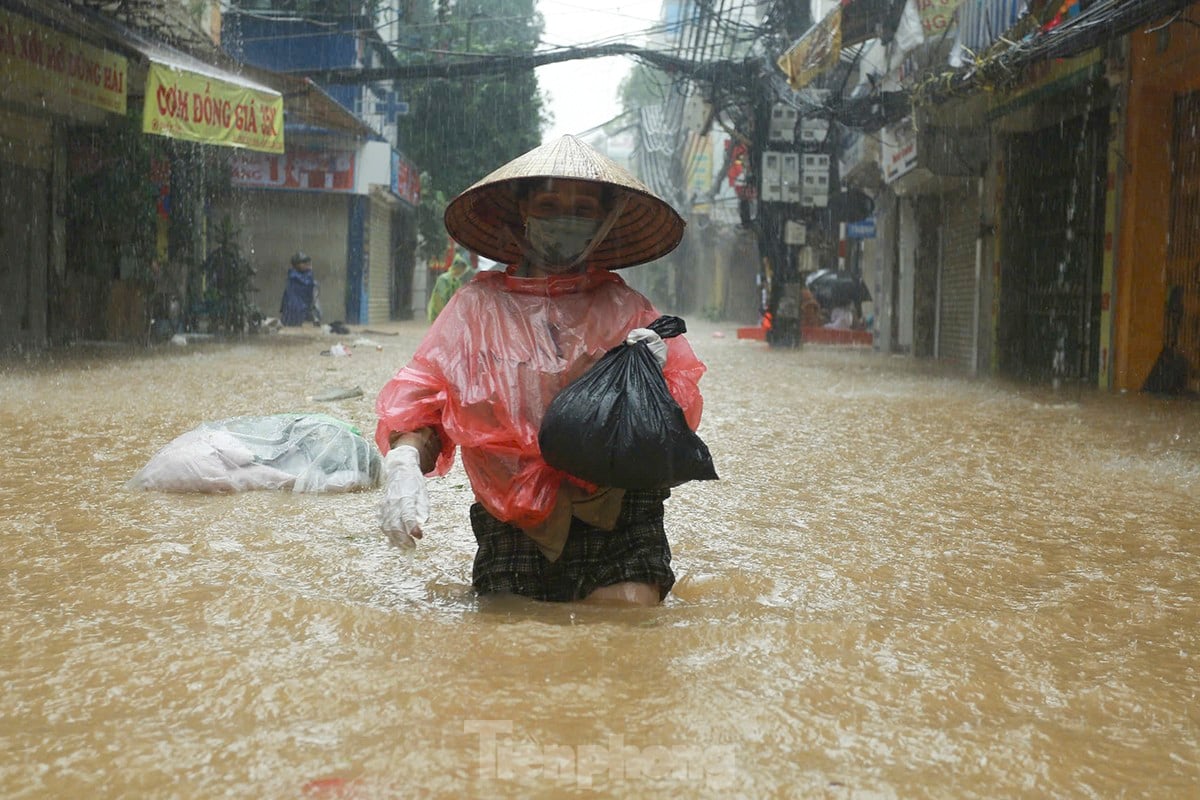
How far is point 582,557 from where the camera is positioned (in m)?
3.00

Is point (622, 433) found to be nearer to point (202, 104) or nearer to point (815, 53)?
point (202, 104)

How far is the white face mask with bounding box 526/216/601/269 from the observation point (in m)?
2.95

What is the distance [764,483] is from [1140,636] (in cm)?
293

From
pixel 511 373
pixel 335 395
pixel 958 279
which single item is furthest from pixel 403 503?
pixel 958 279

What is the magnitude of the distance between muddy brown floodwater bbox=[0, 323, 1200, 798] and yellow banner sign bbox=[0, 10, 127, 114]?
5.79 meters

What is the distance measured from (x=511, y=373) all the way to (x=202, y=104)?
10.3m

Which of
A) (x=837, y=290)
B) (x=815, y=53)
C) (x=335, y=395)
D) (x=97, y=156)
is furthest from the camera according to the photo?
(x=837, y=290)

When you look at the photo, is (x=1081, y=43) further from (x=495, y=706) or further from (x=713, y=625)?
(x=495, y=706)

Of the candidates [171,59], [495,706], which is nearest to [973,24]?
[171,59]

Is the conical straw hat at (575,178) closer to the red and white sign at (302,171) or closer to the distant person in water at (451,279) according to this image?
the distant person in water at (451,279)

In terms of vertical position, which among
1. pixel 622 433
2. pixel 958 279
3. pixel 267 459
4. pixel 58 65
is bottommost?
pixel 267 459

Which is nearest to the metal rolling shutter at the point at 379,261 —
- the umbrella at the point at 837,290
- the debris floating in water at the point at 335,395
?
the umbrella at the point at 837,290

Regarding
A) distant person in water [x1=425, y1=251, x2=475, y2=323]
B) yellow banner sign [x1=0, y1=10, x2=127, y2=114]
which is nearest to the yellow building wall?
distant person in water [x1=425, y1=251, x2=475, y2=323]

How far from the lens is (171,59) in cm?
1203
